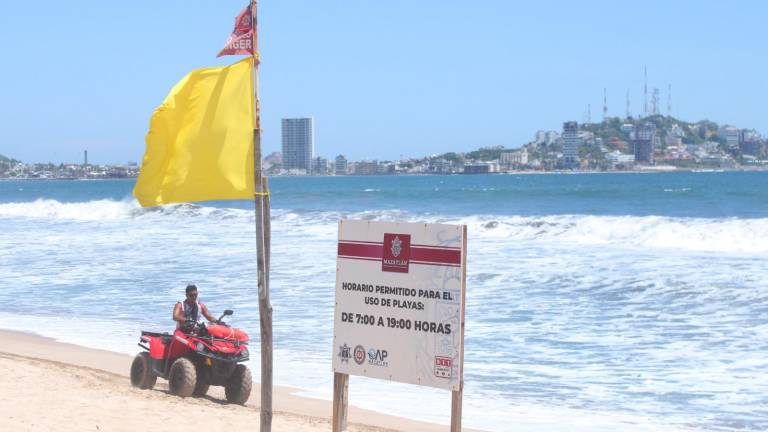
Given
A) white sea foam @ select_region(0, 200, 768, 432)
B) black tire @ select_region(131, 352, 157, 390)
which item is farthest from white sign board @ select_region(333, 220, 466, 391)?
black tire @ select_region(131, 352, 157, 390)

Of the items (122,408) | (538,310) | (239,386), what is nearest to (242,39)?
(122,408)

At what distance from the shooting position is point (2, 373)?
10.5 meters

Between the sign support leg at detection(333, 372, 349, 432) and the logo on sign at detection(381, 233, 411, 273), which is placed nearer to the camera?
the logo on sign at detection(381, 233, 411, 273)

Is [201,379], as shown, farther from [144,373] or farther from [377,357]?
[377,357]

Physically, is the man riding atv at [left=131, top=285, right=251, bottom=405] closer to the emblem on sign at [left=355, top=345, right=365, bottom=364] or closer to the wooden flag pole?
the wooden flag pole

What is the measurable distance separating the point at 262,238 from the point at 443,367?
1426mm

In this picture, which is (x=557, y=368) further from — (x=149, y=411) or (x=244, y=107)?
(x=244, y=107)

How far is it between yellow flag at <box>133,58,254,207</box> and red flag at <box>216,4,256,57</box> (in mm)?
172

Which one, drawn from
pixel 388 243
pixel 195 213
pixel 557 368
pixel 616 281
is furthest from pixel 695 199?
pixel 388 243

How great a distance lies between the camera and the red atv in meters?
9.91

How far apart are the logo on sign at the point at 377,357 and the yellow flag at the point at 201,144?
1.28m

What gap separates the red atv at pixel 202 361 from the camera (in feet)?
32.5

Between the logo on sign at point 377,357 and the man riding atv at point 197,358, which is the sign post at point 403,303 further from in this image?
the man riding atv at point 197,358

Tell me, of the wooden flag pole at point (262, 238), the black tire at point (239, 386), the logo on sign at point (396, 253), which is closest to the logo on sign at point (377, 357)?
the logo on sign at point (396, 253)
